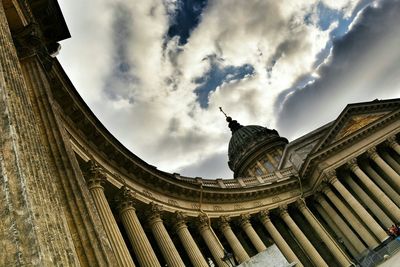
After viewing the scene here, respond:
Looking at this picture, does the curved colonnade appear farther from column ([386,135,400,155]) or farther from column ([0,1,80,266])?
column ([0,1,80,266])

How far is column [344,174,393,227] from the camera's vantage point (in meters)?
34.7

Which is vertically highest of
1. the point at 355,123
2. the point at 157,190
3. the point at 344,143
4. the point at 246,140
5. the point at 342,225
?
the point at 246,140

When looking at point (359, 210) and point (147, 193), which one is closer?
point (147, 193)

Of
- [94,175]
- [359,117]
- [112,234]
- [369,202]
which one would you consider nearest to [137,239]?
[112,234]

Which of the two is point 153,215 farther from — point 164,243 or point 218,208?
point 218,208

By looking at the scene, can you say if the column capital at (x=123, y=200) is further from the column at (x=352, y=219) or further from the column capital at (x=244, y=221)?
the column at (x=352, y=219)

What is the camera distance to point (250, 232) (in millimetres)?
30875

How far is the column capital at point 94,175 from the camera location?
16.0 metres

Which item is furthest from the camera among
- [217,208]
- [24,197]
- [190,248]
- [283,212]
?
[283,212]

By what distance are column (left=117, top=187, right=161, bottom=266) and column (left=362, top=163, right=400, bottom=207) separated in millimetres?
28154

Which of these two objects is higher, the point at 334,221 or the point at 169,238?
the point at 169,238

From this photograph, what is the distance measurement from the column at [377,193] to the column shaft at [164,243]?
76.2 feet

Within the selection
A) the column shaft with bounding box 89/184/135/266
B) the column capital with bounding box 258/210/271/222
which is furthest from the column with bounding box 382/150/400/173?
the column shaft with bounding box 89/184/135/266

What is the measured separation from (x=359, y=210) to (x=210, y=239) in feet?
53.3
